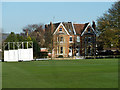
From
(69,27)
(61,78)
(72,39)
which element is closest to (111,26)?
(72,39)

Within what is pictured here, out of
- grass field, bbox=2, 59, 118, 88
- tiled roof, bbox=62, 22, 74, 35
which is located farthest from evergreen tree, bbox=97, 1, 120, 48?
grass field, bbox=2, 59, 118, 88

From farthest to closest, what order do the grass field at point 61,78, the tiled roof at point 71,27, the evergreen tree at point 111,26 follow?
the tiled roof at point 71,27
the evergreen tree at point 111,26
the grass field at point 61,78

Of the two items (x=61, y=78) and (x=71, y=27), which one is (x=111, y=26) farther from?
(x=61, y=78)

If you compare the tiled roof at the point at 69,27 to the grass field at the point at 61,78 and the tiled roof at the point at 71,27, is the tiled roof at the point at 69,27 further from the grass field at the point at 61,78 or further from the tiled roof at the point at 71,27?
the grass field at the point at 61,78

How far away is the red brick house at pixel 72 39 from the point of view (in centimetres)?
7021

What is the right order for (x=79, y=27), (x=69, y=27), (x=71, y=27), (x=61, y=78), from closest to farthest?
(x=61, y=78), (x=69, y=27), (x=71, y=27), (x=79, y=27)

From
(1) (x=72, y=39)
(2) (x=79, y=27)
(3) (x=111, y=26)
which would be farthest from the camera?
(2) (x=79, y=27)

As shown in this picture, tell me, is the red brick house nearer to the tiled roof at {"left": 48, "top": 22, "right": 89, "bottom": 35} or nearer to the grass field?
the tiled roof at {"left": 48, "top": 22, "right": 89, "bottom": 35}

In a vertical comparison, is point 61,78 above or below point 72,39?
below

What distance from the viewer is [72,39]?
7325cm

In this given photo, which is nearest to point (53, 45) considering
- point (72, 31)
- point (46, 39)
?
point (46, 39)

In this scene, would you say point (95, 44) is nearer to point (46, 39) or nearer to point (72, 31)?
point (72, 31)

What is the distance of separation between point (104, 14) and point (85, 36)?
17219 mm

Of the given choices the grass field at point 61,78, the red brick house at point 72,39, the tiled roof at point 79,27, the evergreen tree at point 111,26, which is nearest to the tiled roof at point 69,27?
the red brick house at point 72,39
